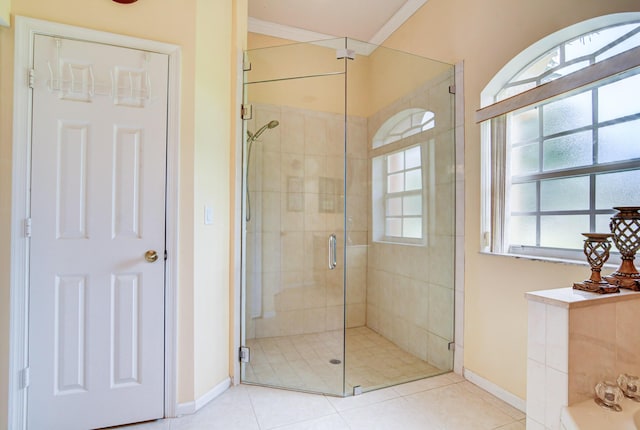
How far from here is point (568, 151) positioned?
175 cm

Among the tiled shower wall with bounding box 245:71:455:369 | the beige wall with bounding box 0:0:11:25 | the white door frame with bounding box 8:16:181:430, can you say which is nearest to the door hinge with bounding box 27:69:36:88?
the white door frame with bounding box 8:16:181:430

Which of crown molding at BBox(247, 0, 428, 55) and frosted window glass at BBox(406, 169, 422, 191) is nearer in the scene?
frosted window glass at BBox(406, 169, 422, 191)

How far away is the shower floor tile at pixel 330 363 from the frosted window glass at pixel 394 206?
3.72 feet

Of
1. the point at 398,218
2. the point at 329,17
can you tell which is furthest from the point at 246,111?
the point at 398,218

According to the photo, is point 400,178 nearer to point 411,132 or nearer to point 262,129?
point 411,132

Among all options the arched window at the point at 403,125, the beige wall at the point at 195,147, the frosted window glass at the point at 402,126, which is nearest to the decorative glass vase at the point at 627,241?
the arched window at the point at 403,125

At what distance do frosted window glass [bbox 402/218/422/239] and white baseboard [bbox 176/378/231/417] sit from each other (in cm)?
183

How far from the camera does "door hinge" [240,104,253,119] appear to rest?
222 cm

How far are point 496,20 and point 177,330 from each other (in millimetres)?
2785

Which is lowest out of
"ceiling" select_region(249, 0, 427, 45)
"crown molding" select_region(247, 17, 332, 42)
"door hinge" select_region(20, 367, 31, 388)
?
"door hinge" select_region(20, 367, 31, 388)

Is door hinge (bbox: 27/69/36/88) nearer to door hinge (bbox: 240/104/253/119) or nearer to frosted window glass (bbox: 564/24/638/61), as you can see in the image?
door hinge (bbox: 240/104/253/119)

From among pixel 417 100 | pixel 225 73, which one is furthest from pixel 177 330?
pixel 417 100

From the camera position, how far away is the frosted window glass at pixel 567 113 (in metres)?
1.67

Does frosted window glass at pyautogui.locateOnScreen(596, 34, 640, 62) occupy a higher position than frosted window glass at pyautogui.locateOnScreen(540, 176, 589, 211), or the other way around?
frosted window glass at pyautogui.locateOnScreen(596, 34, 640, 62)
